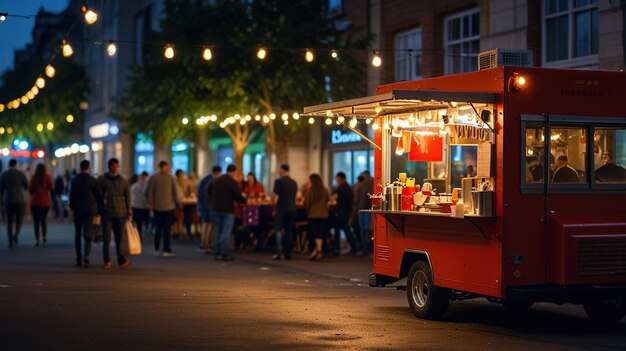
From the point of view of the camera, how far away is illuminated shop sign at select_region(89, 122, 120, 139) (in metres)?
55.4

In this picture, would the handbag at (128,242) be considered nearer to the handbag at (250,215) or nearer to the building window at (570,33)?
the handbag at (250,215)

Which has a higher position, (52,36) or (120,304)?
(52,36)

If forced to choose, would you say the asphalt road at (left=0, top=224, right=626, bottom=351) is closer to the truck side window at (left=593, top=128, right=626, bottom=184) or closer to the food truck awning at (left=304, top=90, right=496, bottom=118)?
the truck side window at (left=593, top=128, right=626, bottom=184)

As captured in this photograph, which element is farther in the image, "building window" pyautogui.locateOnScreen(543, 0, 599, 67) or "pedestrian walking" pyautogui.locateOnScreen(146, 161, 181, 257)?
"pedestrian walking" pyautogui.locateOnScreen(146, 161, 181, 257)

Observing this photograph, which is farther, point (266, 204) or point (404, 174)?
point (266, 204)

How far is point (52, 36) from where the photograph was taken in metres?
78.6

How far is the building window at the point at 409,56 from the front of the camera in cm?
2803

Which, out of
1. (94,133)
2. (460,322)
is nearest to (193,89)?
(460,322)

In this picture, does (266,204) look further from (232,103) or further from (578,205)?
(578,205)

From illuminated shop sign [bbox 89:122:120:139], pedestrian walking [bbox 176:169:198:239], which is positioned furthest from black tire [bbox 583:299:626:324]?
illuminated shop sign [bbox 89:122:120:139]

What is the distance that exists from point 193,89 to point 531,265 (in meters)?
17.5

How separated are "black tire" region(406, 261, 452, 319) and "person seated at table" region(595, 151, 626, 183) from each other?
7.17 feet

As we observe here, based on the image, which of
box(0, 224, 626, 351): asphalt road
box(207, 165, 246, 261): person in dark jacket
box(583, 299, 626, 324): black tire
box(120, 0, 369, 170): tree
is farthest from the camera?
box(120, 0, 369, 170): tree

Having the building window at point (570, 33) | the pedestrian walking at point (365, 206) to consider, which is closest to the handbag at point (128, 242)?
the pedestrian walking at point (365, 206)
